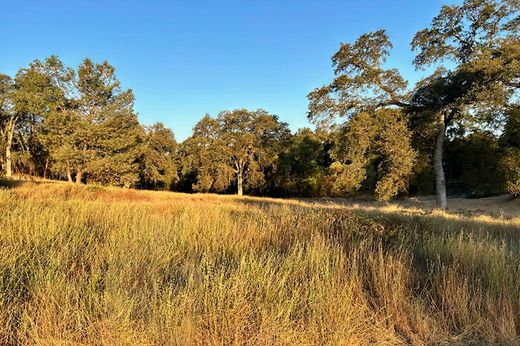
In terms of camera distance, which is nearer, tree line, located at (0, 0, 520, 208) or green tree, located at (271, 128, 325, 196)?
tree line, located at (0, 0, 520, 208)

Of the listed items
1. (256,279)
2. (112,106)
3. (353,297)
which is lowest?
(353,297)

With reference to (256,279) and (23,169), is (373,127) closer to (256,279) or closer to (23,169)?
(256,279)

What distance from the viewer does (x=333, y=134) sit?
2209 centimetres

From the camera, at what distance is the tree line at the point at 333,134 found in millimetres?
19031

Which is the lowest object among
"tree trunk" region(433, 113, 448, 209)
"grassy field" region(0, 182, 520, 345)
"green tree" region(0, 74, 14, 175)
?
"grassy field" region(0, 182, 520, 345)

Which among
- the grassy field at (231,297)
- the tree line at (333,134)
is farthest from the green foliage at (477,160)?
the grassy field at (231,297)

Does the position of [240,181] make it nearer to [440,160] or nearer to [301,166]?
[301,166]

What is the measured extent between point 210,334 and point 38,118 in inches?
1945

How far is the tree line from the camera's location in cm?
1903

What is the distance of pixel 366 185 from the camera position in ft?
105

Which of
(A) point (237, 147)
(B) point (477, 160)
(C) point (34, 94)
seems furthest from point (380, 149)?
(C) point (34, 94)

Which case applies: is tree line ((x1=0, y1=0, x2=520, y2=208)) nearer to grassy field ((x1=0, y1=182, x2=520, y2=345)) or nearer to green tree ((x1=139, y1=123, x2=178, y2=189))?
green tree ((x1=139, y1=123, x2=178, y2=189))

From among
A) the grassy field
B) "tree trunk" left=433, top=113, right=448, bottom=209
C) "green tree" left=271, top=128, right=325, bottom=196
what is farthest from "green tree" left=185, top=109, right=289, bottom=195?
the grassy field

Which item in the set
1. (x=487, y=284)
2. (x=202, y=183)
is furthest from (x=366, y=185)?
(x=487, y=284)
